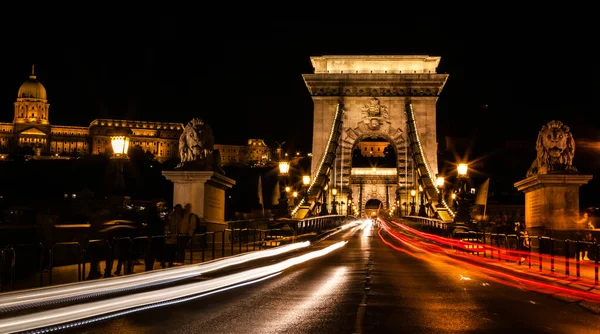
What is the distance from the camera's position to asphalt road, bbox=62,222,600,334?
9.46m

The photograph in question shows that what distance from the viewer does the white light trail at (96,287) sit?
959 centimetres

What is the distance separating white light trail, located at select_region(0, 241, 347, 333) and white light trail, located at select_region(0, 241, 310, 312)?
0.27 m

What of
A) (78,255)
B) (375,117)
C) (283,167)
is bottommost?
(78,255)

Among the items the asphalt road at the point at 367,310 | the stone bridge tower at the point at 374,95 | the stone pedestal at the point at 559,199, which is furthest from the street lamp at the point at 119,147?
the stone bridge tower at the point at 374,95

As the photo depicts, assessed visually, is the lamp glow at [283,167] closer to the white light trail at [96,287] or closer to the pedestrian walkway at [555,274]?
the pedestrian walkway at [555,274]

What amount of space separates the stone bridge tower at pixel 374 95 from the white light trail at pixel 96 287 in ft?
190

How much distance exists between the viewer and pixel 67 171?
173m

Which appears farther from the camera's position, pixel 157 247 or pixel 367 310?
pixel 157 247

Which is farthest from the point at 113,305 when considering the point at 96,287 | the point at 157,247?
the point at 157,247

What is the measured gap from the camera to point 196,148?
22.4m

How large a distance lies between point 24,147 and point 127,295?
7629 inches

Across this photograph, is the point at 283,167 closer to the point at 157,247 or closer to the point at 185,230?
the point at 185,230

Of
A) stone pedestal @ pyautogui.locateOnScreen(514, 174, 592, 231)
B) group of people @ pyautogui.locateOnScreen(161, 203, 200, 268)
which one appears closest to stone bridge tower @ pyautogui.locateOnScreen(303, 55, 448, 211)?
stone pedestal @ pyautogui.locateOnScreen(514, 174, 592, 231)

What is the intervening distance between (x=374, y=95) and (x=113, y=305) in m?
65.6
